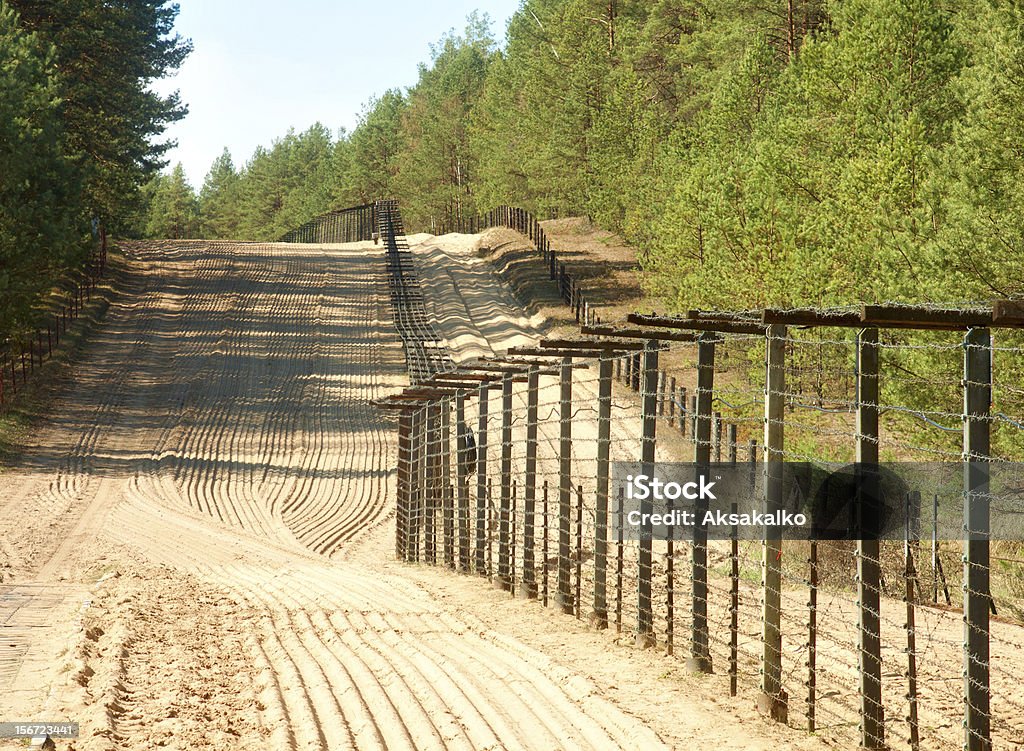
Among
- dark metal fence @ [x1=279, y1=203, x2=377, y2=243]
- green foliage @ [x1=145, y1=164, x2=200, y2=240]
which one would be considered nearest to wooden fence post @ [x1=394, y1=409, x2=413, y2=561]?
dark metal fence @ [x1=279, y1=203, x2=377, y2=243]

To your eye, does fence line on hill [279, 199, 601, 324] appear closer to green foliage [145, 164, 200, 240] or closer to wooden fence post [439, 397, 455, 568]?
wooden fence post [439, 397, 455, 568]

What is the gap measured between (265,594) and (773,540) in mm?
6430

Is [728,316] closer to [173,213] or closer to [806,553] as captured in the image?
[806,553]

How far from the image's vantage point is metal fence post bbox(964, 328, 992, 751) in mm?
5473

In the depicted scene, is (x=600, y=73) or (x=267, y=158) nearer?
(x=600, y=73)

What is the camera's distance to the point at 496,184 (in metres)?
62.6

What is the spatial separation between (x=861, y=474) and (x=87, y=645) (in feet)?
19.1

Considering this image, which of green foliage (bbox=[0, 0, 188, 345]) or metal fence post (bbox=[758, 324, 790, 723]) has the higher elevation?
green foliage (bbox=[0, 0, 188, 345])

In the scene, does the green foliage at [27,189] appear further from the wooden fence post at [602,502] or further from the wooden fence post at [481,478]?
the wooden fence post at [602,502]

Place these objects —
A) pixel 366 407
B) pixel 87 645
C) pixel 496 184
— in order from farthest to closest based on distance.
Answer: pixel 496 184, pixel 366 407, pixel 87 645

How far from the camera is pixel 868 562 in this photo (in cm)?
646

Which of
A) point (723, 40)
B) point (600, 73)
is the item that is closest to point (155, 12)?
point (600, 73)

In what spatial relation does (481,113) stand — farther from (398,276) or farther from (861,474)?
(861,474)

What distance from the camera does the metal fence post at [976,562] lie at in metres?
5.47
